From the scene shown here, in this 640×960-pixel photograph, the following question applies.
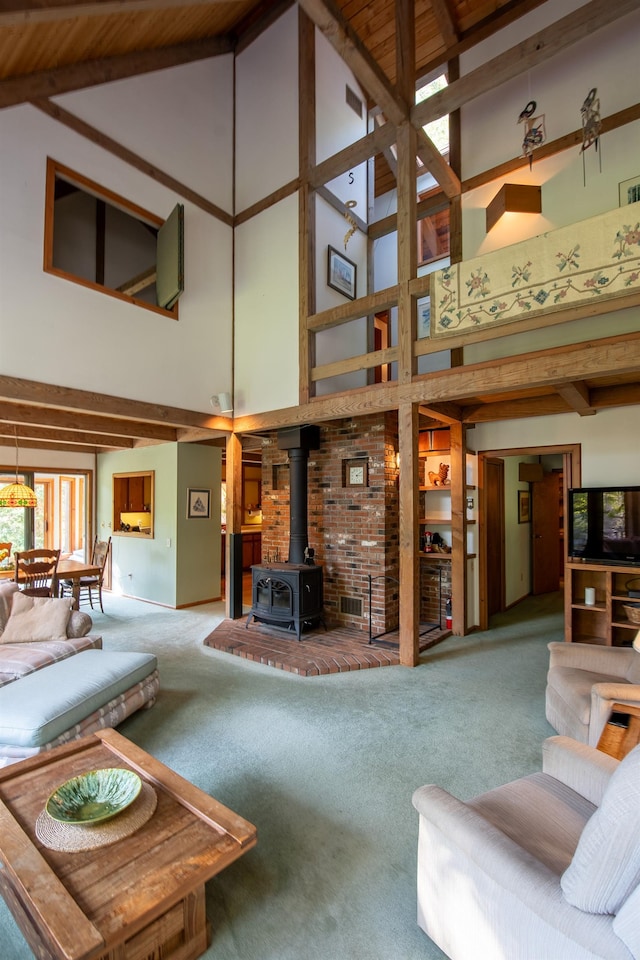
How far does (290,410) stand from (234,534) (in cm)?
176

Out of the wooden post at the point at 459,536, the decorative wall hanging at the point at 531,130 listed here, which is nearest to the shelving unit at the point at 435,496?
the wooden post at the point at 459,536

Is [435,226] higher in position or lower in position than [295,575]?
higher

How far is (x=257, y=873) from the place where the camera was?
1.91m

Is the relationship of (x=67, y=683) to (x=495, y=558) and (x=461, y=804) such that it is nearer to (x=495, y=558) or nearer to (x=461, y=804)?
(x=461, y=804)

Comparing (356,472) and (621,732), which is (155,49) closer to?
(356,472)

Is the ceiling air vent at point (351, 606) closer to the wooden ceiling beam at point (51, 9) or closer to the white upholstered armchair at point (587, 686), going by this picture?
the white upholstered armchair at point (587, 686)

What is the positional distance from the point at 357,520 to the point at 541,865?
415 centimetres

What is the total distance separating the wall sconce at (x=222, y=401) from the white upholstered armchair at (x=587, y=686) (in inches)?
166

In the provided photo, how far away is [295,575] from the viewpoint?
16.2 feet

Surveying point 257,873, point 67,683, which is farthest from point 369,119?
point 257,873

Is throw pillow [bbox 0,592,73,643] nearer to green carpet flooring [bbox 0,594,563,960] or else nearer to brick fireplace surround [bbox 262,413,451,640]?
green carpet flooring [bbox 0,594,563,960]

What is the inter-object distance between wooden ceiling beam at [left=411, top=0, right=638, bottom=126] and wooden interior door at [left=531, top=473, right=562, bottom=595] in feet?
16.7

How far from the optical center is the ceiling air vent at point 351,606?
5382mm

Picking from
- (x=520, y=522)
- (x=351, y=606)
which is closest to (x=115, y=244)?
(x=351, y=606)
